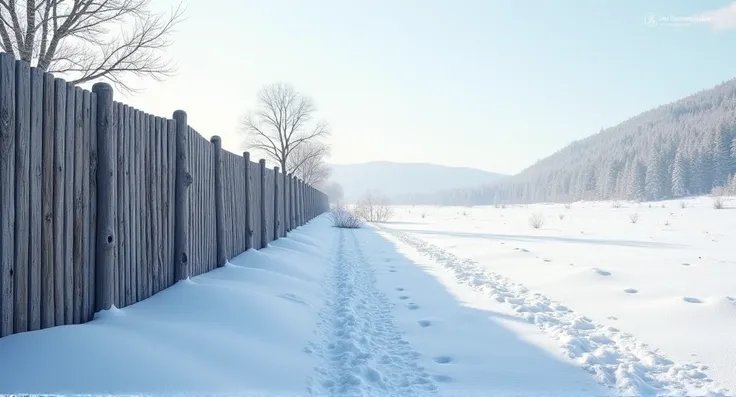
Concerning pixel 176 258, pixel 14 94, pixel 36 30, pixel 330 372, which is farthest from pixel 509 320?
pixel 36 30

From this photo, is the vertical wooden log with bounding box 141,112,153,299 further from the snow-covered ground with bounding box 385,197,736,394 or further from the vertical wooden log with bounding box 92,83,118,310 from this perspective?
the snow-covered ground with bounding box 385,197,736,394

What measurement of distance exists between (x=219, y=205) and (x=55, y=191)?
10.9ft

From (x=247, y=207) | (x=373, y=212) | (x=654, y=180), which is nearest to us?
(x=247, y=207)

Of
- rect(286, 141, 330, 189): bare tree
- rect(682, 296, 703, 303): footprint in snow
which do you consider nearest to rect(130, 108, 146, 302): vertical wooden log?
rect(682, 296, 703, 303): footprint in snow

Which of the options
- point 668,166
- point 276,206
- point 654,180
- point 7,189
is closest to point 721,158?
point 668,166

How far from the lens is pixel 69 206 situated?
3115mm

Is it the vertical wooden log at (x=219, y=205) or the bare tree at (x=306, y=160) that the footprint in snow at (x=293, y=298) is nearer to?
the vertical wooden log at (x=219, y=205)

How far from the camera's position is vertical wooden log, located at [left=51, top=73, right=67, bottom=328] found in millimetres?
2895

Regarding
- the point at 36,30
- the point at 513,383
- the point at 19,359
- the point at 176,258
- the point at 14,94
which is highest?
the point at 36,30

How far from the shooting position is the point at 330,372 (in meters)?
3.25

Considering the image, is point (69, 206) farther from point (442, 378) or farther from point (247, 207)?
point (247, 207)

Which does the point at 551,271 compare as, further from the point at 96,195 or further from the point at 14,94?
the point at 14,94

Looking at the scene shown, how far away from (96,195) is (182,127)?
5.54 feet

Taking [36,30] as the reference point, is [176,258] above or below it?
below
